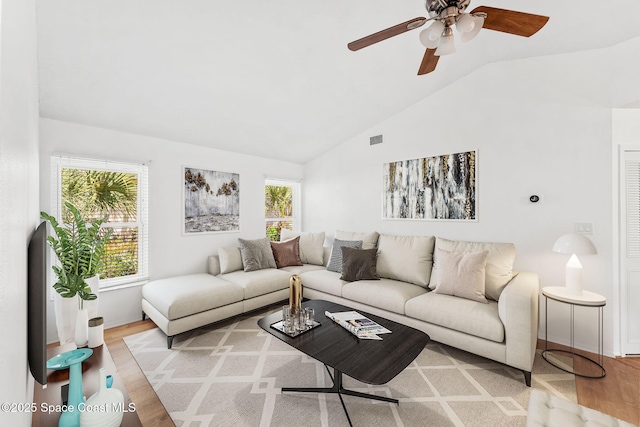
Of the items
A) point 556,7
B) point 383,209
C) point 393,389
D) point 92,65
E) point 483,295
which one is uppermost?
point 556,7

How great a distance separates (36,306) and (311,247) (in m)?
3.64

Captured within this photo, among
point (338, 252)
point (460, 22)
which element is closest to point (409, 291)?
point (338, 252)

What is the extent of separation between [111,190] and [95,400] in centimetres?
289

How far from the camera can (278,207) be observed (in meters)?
5.20

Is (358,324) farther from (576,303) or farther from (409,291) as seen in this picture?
(576,303)

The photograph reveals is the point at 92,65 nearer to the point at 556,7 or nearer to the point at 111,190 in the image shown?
the point at 111,190

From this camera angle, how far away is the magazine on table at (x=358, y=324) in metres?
2.07

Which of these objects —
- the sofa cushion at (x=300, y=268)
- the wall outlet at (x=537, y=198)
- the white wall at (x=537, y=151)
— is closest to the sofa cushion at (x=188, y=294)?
the sofa cushion at (x=300, y=268)

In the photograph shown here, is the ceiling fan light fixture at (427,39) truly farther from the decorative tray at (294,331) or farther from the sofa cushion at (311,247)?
the sofa cushion at (311,247)

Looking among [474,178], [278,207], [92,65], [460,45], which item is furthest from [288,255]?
[460,45]

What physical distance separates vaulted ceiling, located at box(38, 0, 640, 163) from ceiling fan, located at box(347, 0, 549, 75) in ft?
2.34

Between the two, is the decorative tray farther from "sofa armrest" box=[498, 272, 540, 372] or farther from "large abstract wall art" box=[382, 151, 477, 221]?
"large abstract wall art" box=[382, 151, 477, 221]

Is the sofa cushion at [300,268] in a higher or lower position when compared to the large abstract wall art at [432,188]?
lower

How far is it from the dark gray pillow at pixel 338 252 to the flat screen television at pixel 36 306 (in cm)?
306
